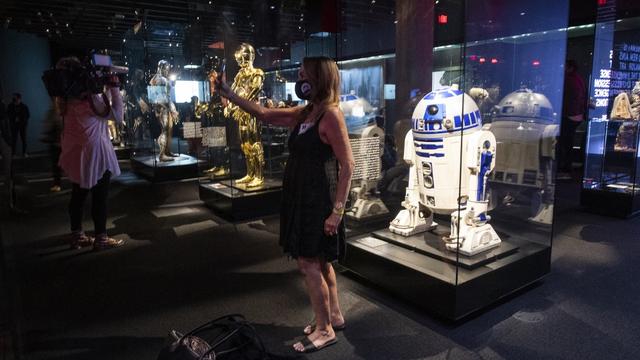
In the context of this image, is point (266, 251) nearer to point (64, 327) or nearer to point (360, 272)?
point (360, 272)

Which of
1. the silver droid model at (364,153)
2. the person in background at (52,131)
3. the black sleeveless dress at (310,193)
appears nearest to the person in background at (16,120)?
the person in background at (52,131)

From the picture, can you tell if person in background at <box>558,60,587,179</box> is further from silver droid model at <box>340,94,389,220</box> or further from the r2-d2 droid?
the r2-d2 droid

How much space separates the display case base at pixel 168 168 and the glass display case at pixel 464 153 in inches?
182

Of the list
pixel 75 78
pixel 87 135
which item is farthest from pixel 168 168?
pixel 75 78

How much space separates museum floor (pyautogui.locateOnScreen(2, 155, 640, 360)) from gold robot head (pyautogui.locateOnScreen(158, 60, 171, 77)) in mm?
3568

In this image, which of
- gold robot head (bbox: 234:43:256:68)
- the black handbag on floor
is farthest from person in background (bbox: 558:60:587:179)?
the black handbag on floor

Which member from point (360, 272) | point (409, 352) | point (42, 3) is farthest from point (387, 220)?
point (42, 3)

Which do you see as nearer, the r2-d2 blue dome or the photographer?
the r2-d2 blue dome

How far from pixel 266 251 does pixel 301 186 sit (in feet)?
6.23

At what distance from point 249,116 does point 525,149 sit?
3013 millimetres

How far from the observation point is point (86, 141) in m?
3.63

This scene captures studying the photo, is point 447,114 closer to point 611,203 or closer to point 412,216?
point 412,216

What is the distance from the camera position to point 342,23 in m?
3.34

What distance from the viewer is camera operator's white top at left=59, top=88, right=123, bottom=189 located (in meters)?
3.60
